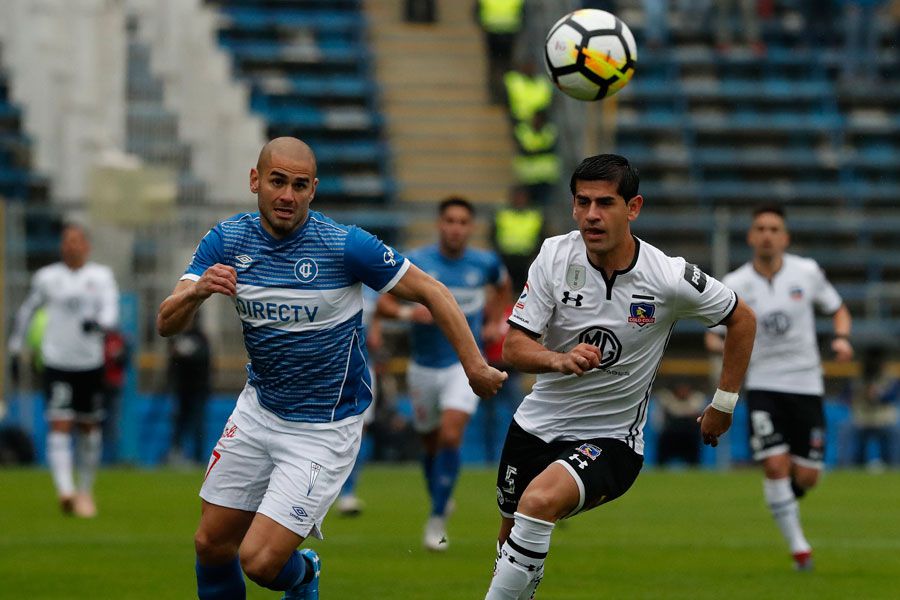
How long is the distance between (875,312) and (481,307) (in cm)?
1351

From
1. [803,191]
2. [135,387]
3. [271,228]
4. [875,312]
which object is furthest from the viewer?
[803,191]

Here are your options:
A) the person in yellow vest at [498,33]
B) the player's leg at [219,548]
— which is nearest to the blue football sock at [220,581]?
the player's leg at [219,548]

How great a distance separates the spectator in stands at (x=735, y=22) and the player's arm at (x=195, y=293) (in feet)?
78.4

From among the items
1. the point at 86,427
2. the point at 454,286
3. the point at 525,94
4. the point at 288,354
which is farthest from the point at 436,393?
the point at 525,94

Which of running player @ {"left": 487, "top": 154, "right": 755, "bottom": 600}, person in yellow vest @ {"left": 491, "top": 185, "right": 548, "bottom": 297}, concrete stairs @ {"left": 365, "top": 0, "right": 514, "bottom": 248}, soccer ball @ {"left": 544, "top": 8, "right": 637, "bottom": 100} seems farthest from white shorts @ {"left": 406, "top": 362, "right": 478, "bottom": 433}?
concrete stairs @ {"left": 365, "top": 0, "right": 514, "bottom": 248}

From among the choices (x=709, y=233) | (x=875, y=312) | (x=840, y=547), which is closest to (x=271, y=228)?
(x=840, y=547)

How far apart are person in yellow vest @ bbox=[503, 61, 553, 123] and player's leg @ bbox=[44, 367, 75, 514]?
12.8m

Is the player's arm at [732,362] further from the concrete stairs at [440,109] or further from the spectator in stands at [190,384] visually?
the concrete stairs at [440,109]

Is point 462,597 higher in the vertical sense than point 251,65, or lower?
lower

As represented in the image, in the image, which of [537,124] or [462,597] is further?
[537,124]

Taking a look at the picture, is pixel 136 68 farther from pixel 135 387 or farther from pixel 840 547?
pixel 840 547

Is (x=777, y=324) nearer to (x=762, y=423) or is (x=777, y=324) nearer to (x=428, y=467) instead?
(x=762, y=423)

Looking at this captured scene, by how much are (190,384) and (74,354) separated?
649 cm

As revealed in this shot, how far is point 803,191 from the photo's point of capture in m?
27.4
